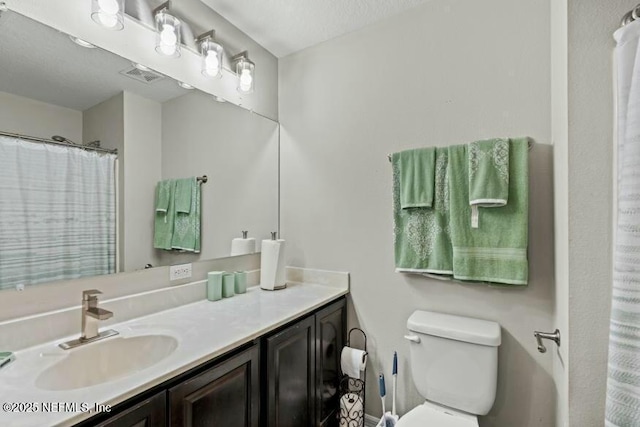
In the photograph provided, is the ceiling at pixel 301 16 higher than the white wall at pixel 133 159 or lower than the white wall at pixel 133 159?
higher

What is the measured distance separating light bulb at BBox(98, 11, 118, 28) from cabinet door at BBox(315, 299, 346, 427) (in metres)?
1.69

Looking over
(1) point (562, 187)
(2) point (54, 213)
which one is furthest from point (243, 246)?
(1) point (562, 187)

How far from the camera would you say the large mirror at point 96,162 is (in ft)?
3.60

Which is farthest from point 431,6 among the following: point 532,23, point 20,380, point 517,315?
point 20,380

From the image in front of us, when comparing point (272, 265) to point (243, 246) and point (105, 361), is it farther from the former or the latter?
point (105, 361)

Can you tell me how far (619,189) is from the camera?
79 cm

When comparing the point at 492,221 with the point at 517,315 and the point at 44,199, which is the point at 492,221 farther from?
the point at 44,199

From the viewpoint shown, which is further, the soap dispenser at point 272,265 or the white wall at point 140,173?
the soap dispenser at point 272,265

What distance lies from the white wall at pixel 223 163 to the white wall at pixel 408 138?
16 cm

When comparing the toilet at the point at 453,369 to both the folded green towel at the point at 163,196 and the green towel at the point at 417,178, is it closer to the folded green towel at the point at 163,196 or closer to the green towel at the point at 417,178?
the green towel at the point at 417,178

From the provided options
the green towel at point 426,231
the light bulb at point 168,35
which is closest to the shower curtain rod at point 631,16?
the green towel at point 426,231

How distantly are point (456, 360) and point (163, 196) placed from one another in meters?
1.68

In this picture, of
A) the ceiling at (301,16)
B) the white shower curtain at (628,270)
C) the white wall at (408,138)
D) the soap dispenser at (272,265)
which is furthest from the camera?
the soap dispenser at (272,265)

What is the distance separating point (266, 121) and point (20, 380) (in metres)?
1.81
